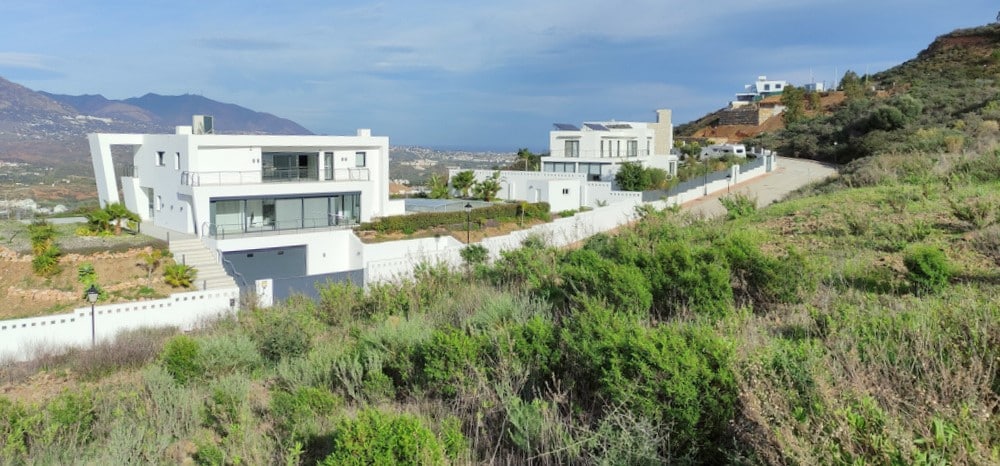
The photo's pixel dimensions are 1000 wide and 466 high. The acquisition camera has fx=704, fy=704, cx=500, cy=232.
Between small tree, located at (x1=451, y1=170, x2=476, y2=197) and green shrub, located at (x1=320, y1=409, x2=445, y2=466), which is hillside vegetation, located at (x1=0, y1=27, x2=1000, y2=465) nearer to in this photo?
green shrub, located at (x1=320, y1=409, x2=445, y2=466)

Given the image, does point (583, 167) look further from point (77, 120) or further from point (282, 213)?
point (77, 120)

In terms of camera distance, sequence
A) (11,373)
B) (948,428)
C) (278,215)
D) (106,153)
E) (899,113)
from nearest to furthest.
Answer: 1. (948,428)
2. (11,373)
3. (278,215)
4. (106,153)
5. (899,113)

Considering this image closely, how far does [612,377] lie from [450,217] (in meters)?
23.3

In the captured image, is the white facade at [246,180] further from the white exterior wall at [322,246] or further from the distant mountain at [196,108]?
the distant mountain at [196,108]

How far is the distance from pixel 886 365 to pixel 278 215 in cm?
2357

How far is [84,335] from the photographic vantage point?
15.5m

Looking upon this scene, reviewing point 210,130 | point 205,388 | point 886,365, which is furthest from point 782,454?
point 210,130

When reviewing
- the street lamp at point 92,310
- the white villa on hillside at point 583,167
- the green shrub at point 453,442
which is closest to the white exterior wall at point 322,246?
the street lamp at point 92,310

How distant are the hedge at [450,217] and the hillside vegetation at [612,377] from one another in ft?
50.8

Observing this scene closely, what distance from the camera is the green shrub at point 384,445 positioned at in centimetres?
394

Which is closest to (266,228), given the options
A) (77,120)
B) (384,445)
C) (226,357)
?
(226,357)

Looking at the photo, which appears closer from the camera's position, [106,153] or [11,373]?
[11,373]

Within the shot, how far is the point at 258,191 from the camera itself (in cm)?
2470

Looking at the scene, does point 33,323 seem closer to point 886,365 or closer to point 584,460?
point 584,460
